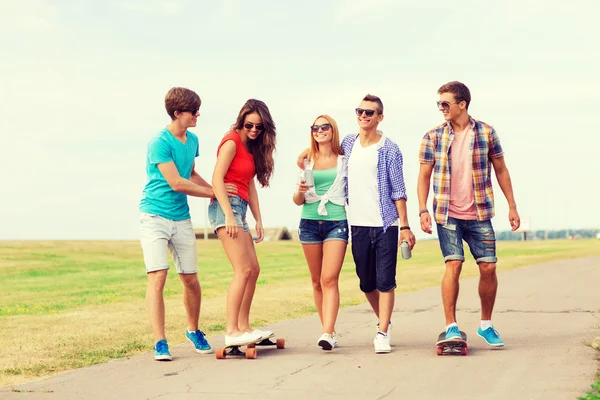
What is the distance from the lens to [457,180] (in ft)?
27.4

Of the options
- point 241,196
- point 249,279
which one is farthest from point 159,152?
point 249,279

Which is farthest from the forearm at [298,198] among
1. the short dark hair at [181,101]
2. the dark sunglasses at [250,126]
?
the short dark hair at [181,101]

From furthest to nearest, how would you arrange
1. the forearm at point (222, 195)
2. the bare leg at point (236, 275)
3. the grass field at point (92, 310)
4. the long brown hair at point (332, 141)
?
the grass field at point (92, 310) → the long brown hair at point (332, 141) → the bare leg at point (236, 275) → the forearm at point (222, 195)

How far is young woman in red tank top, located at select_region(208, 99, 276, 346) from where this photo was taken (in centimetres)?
802

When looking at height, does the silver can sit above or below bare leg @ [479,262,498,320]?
above

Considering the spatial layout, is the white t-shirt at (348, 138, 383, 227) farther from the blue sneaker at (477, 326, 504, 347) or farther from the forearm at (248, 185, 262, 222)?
the blue sneaker at (477, 326, 504, 347)

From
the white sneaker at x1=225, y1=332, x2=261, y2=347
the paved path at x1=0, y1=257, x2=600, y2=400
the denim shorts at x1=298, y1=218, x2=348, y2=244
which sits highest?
the denim shorts at x1=298, y1=218, x2=348, y2=244

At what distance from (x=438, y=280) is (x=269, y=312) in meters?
9.39

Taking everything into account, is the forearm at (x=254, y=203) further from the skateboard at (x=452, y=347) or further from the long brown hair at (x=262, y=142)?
the skateboard at (x=452, y=347)

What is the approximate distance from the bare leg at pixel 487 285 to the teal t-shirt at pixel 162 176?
2.99 m

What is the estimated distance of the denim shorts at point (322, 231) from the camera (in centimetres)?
823

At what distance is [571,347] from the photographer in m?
8.58

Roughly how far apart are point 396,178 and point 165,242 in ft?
7.40

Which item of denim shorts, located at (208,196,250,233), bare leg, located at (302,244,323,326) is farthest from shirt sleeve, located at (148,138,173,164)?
bare leg, located at (302,244,323,326)
